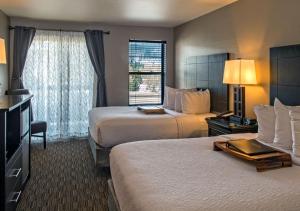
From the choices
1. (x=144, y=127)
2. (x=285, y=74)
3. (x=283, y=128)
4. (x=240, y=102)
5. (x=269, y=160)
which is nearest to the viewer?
(x=269, y=160)

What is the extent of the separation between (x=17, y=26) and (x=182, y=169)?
4.83 metres

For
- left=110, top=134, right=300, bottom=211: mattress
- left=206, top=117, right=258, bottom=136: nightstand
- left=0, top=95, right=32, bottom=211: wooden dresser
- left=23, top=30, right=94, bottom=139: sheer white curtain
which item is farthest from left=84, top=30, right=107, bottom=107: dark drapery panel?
left=110, top=134, right=300, bottom=211: mattress

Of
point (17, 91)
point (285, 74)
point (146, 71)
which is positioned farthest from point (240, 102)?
point (17, 91)

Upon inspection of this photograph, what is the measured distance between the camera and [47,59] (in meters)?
5.54

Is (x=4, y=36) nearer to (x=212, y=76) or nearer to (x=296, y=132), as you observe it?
(x=212, y=76)

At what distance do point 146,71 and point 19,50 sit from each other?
2642mm

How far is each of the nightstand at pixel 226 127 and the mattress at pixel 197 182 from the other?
41.3 inches

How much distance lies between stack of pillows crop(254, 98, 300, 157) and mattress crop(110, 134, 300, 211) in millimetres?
340

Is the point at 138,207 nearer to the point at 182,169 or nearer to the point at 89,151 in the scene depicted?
the point at 182,169

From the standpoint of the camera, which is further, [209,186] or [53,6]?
[53,6]

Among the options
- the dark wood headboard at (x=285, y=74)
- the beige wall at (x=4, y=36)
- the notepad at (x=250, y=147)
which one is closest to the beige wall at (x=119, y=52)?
the beige wall at (x=4, y=36)

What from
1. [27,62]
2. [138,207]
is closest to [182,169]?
[138,207]

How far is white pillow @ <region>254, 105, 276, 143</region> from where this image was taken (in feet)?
7.86

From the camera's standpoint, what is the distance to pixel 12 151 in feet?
8.65
